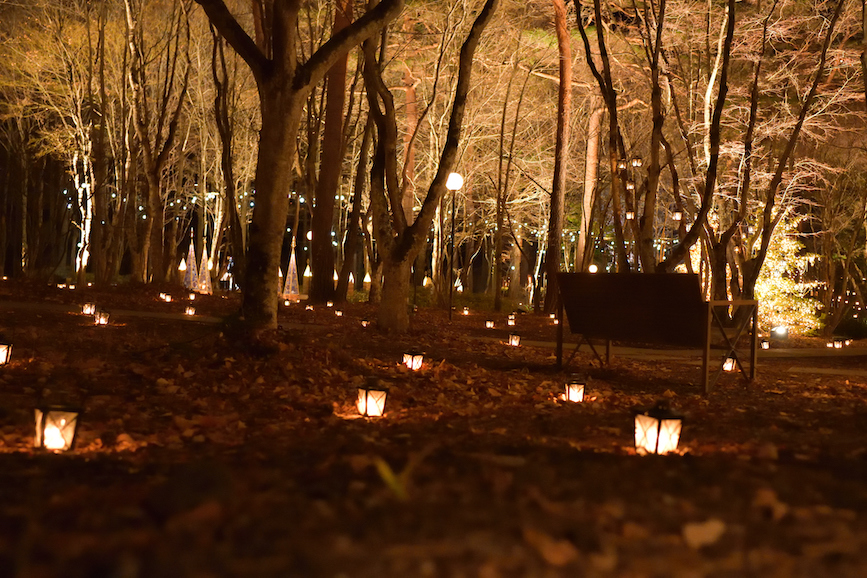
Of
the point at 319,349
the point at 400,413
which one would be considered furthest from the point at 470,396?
the point at 319,349

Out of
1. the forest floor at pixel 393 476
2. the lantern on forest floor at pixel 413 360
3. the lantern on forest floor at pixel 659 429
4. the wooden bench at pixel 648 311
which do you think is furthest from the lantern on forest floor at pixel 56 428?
the wooden bench at pixel 648 311

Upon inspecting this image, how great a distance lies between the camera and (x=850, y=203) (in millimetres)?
29469

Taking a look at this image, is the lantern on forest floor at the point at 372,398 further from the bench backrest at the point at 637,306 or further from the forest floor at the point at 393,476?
the bench backrest at the point at 637,306

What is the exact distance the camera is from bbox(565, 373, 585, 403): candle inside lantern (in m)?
7.57

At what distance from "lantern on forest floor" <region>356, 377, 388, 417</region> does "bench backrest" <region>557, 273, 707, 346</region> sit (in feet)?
11.5

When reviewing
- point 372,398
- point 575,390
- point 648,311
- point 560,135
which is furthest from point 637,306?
point 560,135

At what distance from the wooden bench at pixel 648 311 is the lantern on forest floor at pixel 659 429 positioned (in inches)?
136

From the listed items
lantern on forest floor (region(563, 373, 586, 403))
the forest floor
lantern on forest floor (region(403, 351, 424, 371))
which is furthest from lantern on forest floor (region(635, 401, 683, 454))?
lantern on forest floor (region(403, 351, 424, 371))

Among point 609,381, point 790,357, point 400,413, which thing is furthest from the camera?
point 790,357

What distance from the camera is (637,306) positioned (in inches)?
348

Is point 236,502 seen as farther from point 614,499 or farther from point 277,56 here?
point 277,56

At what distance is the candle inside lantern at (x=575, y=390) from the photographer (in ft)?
24.8

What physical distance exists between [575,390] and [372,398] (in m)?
2.26

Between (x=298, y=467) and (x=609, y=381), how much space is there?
5.96m
